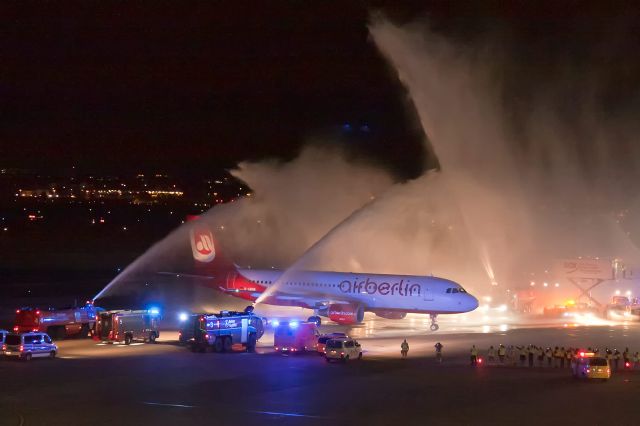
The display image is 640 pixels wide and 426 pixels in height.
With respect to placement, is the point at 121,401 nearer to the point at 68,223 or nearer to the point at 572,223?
the point at 572,223

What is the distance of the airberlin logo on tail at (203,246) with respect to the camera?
6006cm

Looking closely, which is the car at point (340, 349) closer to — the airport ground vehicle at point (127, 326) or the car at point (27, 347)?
the airport ground vehicle at point (127, 326)

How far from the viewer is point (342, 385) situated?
2831 cm

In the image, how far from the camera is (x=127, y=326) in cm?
4150

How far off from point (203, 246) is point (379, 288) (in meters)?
15.3

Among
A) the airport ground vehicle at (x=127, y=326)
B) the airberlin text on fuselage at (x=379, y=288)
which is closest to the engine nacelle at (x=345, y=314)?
the airberlin text on fuselage at (x=379, y=288)

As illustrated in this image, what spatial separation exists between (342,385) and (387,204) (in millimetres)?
53283

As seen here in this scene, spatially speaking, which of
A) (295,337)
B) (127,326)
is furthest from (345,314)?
(127,326)

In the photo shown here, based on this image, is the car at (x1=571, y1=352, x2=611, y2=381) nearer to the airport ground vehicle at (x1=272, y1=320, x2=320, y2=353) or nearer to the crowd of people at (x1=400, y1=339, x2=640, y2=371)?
the crowd of people at (x1=400, y1=339, x2=640, y2=371)

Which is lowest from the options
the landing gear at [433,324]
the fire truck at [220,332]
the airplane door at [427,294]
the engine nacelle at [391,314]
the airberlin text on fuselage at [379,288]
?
the fire truck at [220,332]

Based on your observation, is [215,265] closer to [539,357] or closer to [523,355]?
[523,355]

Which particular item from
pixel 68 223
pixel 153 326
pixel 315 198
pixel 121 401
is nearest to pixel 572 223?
pixel 315 198

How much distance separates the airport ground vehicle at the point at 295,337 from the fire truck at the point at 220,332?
2.08 meters

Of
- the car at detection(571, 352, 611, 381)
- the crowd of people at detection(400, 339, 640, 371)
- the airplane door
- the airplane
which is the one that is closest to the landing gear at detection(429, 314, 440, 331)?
the airplane
